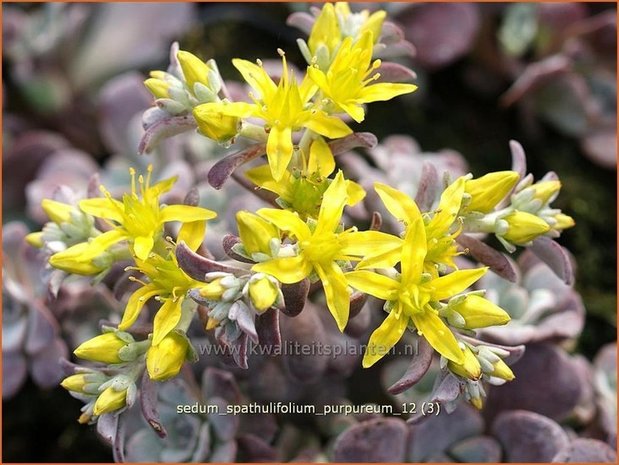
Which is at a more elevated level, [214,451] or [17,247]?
[17,247]

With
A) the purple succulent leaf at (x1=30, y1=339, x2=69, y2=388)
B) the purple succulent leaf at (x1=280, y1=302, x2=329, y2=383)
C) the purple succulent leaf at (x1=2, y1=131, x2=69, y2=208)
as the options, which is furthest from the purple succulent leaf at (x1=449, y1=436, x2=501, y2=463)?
the purple succulent leaf at (x1=2, y1=131, x2=69, y2=208)

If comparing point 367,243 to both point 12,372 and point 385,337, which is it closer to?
point 385,337

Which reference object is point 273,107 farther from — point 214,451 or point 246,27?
point 246,27

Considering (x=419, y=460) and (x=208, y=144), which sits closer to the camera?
(x=419, y=460)

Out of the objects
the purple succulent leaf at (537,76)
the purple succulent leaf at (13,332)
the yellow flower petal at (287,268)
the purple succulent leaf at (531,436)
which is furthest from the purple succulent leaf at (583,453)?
the purple succulent leaf at (13,332)

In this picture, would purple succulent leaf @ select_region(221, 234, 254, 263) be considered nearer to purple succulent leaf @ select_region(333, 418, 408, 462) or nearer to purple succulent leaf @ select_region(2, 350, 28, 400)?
purple succulent leaf @ select_region(333, 418, 408, 462)

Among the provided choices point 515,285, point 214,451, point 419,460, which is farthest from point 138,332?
point 515,285

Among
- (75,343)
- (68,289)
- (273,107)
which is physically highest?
(273,107)
